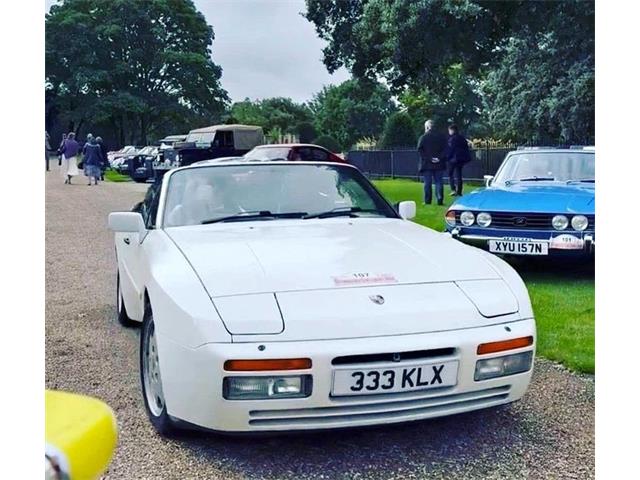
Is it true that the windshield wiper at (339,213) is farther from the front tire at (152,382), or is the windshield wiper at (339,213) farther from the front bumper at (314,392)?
the front bumper at (314,392)

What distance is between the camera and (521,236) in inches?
217

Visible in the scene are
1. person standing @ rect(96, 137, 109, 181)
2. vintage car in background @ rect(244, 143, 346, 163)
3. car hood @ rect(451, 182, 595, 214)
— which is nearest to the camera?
person standing @ rect(96, 137, 109, 181)

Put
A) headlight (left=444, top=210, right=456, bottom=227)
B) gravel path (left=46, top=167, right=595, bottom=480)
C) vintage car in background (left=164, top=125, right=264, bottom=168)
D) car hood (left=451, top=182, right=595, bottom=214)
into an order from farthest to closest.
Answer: headlight (left=444, top=210, right=456, bottom=227) < car hood (left=451, top=182, right=595, bottom=214) < vintage car in background (left=164, top=125, right=264, bottom=168) < gravel path (left=46, top=167, right=595, bottom=480)

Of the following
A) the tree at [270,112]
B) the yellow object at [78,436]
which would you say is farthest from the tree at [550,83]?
the yellow object at [78,436]

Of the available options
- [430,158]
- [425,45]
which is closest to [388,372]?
[425,45]

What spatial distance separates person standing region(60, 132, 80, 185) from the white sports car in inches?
45.4

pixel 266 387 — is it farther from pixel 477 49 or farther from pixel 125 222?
pixel 477 49

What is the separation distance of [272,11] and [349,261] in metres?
1.82

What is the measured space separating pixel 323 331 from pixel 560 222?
3.41 metres

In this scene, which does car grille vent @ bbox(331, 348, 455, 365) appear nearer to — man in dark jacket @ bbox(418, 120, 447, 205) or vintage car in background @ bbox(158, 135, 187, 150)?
vintage car in background @ bbox(158, 135, 187, 150)

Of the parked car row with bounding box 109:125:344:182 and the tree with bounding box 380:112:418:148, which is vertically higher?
the tree with bounding box 380:112:418:148

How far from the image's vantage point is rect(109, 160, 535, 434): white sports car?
240cm

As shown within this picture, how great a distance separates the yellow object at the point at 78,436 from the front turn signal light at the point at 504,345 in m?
1.43

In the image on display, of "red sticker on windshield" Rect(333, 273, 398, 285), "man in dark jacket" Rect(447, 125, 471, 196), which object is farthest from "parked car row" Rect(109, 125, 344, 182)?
"man in dark jacket" Rect(447, 125, 471, 196)
